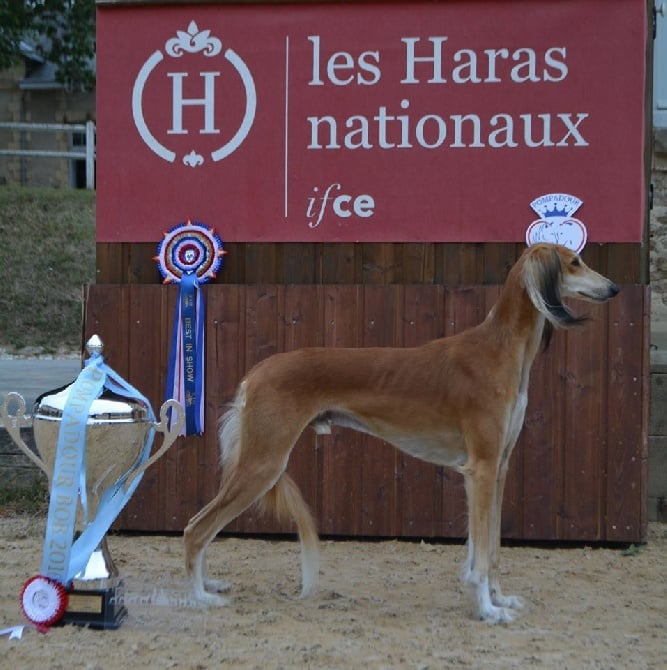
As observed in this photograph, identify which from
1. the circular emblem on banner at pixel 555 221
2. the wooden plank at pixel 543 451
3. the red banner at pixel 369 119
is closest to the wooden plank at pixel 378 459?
the red banner at pixel 369 119

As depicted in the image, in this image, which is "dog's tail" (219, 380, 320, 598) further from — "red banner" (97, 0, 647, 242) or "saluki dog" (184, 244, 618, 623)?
"red banner" (97, 0, 647, 242)

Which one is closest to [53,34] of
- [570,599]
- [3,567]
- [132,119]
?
[132,119]

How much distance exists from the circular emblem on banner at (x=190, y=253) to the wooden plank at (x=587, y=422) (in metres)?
2.41

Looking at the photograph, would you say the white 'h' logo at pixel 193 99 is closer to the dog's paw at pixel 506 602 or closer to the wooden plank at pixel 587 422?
the wooden plank at pixel 587 422

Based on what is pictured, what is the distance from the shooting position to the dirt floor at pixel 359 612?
4.58 m

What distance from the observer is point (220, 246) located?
7.18 meters

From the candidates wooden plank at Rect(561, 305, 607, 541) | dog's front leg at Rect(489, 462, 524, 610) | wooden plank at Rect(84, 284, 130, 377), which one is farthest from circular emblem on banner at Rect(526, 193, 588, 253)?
wooden plank at Rect(84, 284, 130, 377)

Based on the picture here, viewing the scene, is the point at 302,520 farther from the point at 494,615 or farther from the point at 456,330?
the point at 456,330

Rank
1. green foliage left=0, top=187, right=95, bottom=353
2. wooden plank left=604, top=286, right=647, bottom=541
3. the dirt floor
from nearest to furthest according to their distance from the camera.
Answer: the dirt floor → wooden plank left=604, top=286, right=647, bottom=541 → green foliage left=0, top=187, right=95, bottom=353

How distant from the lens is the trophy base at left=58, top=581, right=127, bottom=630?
4930 millimetres

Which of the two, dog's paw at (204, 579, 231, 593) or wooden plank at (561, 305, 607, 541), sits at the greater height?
wooden plank at (561, 305, 607, 541)

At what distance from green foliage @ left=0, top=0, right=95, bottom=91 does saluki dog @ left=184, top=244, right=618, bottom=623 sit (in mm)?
14082

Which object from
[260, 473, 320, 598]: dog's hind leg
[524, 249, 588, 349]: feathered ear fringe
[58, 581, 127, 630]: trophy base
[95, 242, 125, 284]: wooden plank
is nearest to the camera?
[58, 581, 127, 630]: trophy base

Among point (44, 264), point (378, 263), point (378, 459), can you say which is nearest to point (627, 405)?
point (378, 459)
